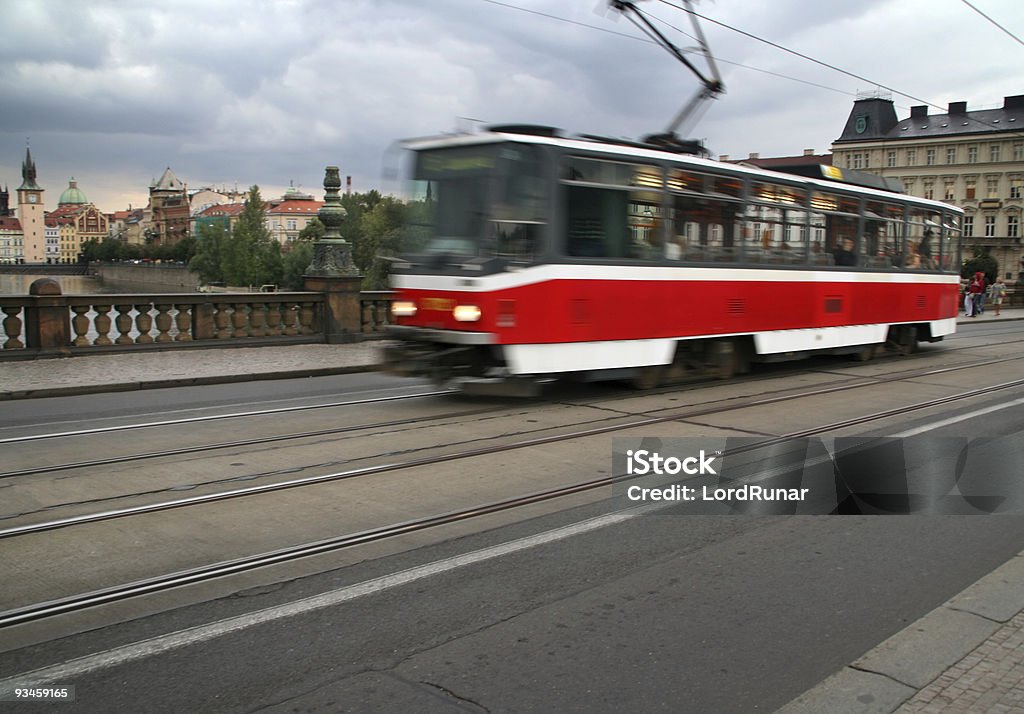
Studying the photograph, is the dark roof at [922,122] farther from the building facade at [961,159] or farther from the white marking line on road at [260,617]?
the white marking line on road at [260,617]

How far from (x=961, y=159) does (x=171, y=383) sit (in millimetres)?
99743

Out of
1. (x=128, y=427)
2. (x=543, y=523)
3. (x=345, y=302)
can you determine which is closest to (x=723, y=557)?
(x=543, y=523)

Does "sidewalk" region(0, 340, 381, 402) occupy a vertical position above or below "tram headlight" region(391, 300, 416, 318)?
below

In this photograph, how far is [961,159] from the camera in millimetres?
94500

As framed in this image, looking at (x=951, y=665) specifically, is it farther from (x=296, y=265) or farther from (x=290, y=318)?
(x=296, y=265)

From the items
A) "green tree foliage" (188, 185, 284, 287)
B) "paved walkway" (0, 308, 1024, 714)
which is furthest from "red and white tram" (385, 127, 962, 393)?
"green tree foliage" (188, 185, 284, 287)

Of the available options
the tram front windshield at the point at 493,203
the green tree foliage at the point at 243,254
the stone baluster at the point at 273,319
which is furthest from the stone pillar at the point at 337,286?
the green tree foliage at the point at 243,254

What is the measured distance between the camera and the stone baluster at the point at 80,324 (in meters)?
15.6

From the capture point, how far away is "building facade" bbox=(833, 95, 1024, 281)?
9262 centimetres

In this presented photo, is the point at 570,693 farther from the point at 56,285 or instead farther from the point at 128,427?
the point at 56,285

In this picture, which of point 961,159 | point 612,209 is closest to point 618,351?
point 612,209

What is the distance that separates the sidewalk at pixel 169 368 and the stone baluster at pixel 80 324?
304 mm

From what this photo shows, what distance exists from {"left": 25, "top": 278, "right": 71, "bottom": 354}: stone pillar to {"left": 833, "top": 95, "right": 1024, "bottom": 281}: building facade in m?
89.3

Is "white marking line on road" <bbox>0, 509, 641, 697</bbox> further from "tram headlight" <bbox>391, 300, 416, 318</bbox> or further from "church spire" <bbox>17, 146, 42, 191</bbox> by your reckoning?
"church spire" <bbox>17, 146, 42, 191</bbox>
